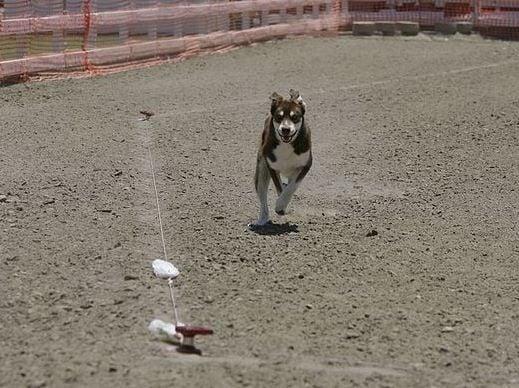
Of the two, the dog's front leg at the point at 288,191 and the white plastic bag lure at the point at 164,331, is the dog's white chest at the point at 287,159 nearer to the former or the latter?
the dog's front leg at the point at 288,191

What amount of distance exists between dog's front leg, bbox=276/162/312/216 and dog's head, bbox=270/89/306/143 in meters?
0.41

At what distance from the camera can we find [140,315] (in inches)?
270

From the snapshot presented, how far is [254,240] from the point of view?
905 cm

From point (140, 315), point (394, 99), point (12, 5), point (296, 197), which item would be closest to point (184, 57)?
point (12, 5)

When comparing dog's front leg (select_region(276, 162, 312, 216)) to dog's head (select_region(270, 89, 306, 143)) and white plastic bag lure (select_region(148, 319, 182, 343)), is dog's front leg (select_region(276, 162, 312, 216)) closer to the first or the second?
dog's head (select_region(270, 89, 306, 143))

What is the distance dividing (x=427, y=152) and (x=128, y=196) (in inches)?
179

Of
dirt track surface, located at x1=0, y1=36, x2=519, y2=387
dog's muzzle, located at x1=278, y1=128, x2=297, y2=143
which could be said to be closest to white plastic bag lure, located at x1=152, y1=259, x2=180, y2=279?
dirt track surface, located at x1=0, y1=36, x2=519, y2=387

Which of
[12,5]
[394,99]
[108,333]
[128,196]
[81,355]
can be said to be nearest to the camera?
[81,355]

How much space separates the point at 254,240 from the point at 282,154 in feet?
3.06

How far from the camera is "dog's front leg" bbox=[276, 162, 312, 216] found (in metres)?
9.56

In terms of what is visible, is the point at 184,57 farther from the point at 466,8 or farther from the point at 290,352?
the point at 290,352

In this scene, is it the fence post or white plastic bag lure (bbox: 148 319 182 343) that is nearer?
white plastic bag lure (bbox: 148 319 182 343)

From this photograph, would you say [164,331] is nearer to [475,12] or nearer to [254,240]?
[254,240]

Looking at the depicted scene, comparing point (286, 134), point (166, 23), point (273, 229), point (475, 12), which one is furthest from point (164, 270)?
point (475, 12)
